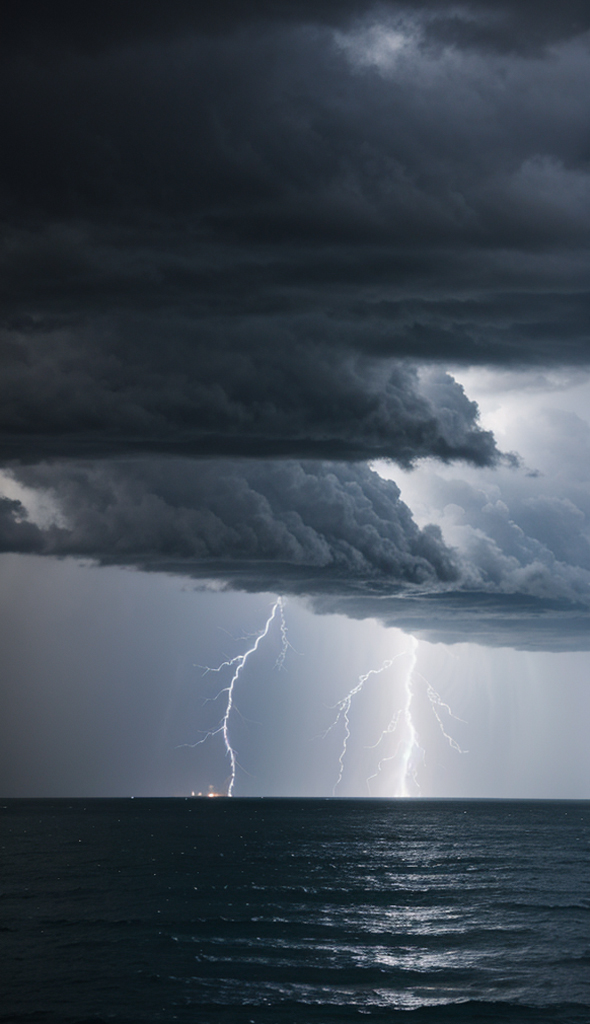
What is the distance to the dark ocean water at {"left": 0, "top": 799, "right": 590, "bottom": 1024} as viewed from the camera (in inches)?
2111

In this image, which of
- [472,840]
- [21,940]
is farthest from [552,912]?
[472,840]

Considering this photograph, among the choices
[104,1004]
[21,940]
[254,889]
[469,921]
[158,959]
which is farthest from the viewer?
[254,889]

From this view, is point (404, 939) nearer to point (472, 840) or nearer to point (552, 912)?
point (552, 912)

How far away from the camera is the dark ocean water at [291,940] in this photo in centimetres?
5362

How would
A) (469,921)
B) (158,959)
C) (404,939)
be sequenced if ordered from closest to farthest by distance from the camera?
1. (158,959)
2. (404,939)
3. (469,921)

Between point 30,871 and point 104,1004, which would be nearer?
point 104,1004

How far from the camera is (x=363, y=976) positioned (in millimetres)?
60750

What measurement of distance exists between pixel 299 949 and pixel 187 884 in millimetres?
39900

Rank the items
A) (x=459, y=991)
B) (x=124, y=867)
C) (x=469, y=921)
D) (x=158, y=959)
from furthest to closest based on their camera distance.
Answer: (x=124, y=867) → (x=469, y=921) → (x=158, y=959) → (x=459, y=991)

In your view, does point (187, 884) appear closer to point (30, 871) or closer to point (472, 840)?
point (30, 871)

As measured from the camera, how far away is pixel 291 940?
7150 centimetres

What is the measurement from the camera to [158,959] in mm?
65250

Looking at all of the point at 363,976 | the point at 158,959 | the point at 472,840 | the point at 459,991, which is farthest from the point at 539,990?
the point at 472,840

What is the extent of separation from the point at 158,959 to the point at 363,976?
12841 millimetres
